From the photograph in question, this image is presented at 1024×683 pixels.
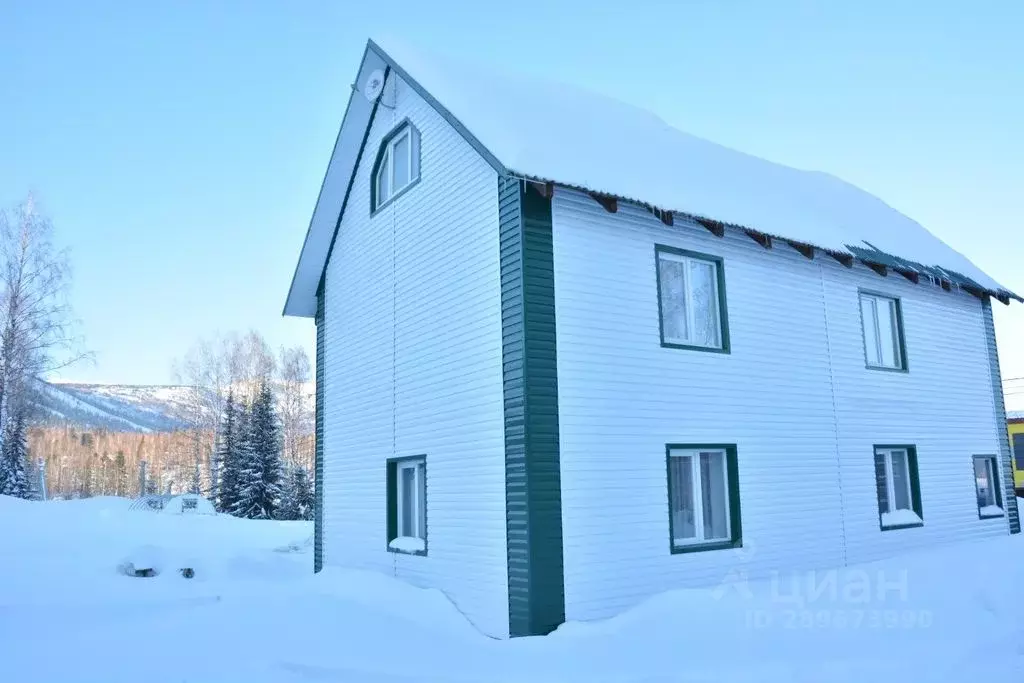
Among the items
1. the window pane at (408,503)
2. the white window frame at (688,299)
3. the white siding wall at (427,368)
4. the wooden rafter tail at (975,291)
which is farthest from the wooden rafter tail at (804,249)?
the window pane at (408,503)

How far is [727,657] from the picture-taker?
7266mm

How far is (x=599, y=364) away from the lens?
31.1ft

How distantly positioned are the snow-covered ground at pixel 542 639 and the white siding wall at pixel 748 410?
654 mm

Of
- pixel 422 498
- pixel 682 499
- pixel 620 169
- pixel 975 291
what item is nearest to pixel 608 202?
pixel 620 169

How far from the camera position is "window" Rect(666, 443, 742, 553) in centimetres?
999

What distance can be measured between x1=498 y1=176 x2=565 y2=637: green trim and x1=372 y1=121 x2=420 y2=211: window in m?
3.11

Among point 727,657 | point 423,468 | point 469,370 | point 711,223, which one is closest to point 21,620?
point 423,468

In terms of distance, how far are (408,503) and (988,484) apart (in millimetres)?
11958

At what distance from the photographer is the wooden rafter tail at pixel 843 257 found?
1221 centimetres

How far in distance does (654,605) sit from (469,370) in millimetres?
3612

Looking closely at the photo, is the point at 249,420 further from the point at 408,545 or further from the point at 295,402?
the point at 408,545

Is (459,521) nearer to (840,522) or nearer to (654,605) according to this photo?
(654,605)

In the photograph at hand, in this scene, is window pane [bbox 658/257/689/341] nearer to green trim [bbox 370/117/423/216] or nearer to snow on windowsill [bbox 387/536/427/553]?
green trim [bbox 370/117/423/216]

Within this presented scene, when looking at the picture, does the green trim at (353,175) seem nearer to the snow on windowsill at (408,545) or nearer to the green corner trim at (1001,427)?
the snow on windowsill at (408,545)
